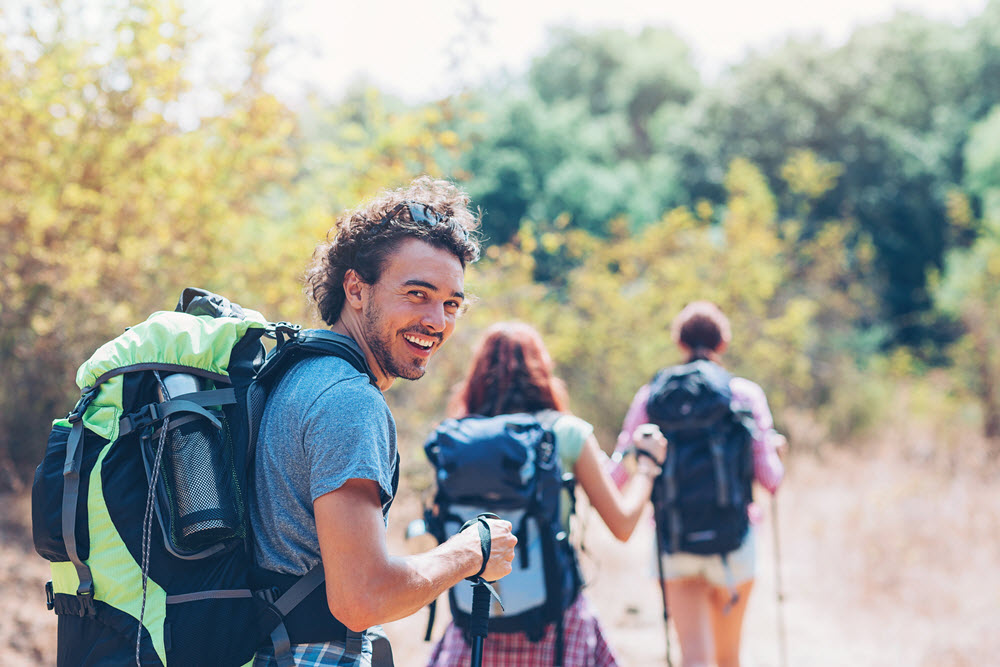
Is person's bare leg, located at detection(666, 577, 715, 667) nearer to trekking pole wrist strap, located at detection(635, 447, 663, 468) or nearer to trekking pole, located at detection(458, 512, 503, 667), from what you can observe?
trekking pole wrist strap, located at detection(635, 447, 663, 468)

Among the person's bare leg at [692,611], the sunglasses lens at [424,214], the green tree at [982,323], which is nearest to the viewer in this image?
the sunglasses lens at [424,214]

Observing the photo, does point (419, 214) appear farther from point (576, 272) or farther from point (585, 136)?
point (585, 136)

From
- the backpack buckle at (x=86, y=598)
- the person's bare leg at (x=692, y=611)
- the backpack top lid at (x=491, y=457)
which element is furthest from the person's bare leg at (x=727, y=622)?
the backpack buckle at (x=86, y=598)

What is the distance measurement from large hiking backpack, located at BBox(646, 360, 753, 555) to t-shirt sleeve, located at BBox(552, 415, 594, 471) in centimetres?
75

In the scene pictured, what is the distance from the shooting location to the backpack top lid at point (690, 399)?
11.3 ft

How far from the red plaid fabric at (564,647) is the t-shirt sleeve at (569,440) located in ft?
1.47

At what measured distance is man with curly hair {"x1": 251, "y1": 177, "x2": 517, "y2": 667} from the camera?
1.44m

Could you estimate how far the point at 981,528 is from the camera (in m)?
7.05

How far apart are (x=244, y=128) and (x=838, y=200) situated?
18.0 meters

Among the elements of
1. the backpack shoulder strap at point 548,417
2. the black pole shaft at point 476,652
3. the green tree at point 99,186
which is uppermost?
the green tree at point 99,186

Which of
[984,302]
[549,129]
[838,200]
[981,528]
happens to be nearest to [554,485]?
[981,528]

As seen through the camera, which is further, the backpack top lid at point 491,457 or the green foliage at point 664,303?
the green foliage at point 664,303

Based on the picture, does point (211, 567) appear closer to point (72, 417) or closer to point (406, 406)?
point (72, 417)

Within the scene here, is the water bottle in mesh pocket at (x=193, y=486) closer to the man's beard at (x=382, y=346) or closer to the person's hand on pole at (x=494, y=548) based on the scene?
the man's beard at (x=382, y=346)
